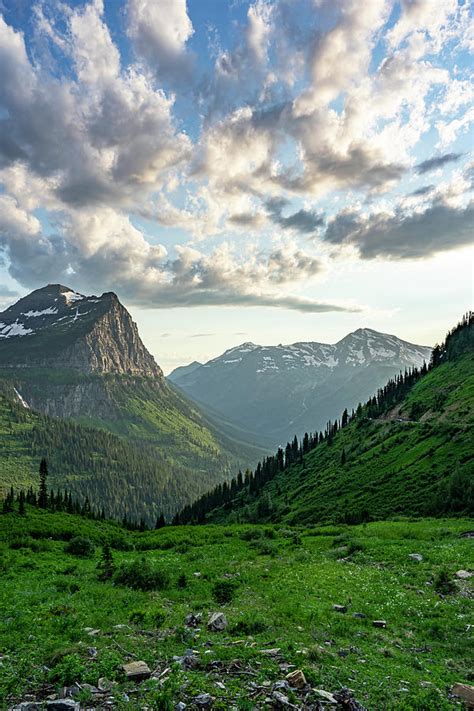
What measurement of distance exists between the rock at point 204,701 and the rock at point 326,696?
325 cm

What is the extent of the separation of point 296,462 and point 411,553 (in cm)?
17241

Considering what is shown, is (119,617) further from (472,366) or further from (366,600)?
(472,366)

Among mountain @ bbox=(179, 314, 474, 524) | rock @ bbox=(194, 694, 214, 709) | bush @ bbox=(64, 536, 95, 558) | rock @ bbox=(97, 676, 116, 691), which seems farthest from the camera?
mountain @ bbox=(179, 314, 474, 524)

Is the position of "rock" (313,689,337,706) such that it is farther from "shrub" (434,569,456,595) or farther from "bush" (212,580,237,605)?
"shrub" (434,569,456,595)

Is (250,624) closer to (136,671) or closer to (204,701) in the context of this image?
(136,671)

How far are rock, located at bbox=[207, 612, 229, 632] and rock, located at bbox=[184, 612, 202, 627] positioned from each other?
578 millimetres

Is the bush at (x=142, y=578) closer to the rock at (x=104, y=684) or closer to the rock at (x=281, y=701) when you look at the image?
the rock at (x=104, y=684)

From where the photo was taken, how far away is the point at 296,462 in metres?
200

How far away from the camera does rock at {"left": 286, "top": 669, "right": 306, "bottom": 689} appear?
40.4ft

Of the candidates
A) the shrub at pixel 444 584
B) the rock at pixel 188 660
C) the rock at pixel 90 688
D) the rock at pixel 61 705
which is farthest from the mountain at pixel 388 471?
the rock at pixel 61 705

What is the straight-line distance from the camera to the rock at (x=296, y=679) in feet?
40.4

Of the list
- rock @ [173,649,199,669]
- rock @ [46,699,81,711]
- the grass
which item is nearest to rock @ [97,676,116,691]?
the grass

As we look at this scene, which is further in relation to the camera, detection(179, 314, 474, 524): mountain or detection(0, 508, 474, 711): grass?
detection(179, 314, 474, 524): mountain

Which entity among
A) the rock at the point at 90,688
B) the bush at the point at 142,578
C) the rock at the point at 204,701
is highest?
the rock at the point at 204,701
